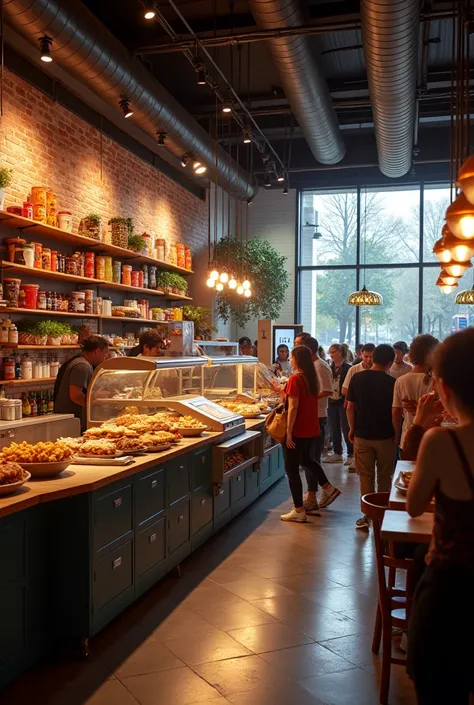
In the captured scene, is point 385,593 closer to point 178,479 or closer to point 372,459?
point 178,479

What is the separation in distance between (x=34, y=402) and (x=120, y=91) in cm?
346

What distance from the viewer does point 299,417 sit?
6.82 meters

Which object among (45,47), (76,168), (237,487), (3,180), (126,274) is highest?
(45,47)

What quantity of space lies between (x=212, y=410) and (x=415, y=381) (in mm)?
1931

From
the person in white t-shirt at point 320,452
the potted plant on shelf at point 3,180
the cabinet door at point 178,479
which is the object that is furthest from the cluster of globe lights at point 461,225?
the potted plant on shelf at point 3,180

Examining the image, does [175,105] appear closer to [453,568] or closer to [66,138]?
[66,138]

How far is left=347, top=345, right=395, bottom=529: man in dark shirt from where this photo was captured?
614 cm

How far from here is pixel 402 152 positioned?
1121 cm

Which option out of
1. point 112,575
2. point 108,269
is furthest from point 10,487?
point 108,269

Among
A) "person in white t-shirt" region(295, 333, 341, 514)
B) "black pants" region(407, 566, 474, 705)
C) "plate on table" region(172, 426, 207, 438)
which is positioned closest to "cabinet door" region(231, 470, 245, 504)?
"person in white t-shirt" region(295, 333, 341, 514)

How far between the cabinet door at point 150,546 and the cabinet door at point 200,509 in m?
0.62

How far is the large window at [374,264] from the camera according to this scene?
14844 millimetres

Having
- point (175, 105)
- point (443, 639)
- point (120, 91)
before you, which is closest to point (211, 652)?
point (443, 639)

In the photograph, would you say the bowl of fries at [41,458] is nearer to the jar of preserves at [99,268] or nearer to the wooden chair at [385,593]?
the wooden chair at [385,593]
